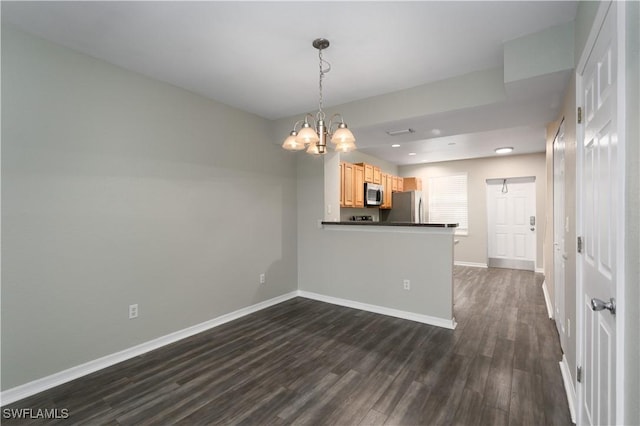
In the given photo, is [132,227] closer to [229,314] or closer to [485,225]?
[229,314]

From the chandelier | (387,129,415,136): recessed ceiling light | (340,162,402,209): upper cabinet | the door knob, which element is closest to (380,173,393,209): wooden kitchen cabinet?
(340,162,402,209): upper cabinet

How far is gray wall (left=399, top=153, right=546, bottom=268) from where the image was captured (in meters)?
5.96

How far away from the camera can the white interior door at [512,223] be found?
20.2 feet

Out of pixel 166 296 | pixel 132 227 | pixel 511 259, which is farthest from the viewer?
pixel 511 259

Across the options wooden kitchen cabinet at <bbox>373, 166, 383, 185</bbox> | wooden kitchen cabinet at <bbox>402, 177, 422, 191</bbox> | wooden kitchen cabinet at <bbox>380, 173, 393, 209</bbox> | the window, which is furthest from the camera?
wooden kitchen cabinet at <bbox>402, 177, 422, 191</bbox>

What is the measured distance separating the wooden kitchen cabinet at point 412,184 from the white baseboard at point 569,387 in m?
5.25

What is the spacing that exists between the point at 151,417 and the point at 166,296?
1245mm

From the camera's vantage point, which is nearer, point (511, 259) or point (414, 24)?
point (414, 24)

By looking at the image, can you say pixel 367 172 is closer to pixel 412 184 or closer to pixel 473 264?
pixel 412 184

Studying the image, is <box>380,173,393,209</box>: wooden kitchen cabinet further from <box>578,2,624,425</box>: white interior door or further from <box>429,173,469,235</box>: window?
<box>578,2,624,425</box>: white interior door

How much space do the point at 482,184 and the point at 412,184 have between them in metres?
1.54

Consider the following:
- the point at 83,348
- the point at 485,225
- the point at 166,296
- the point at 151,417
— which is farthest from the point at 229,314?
the point at 485,225

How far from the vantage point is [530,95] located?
2396 millimetres

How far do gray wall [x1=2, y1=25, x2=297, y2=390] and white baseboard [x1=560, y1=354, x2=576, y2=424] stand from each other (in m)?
3.13
